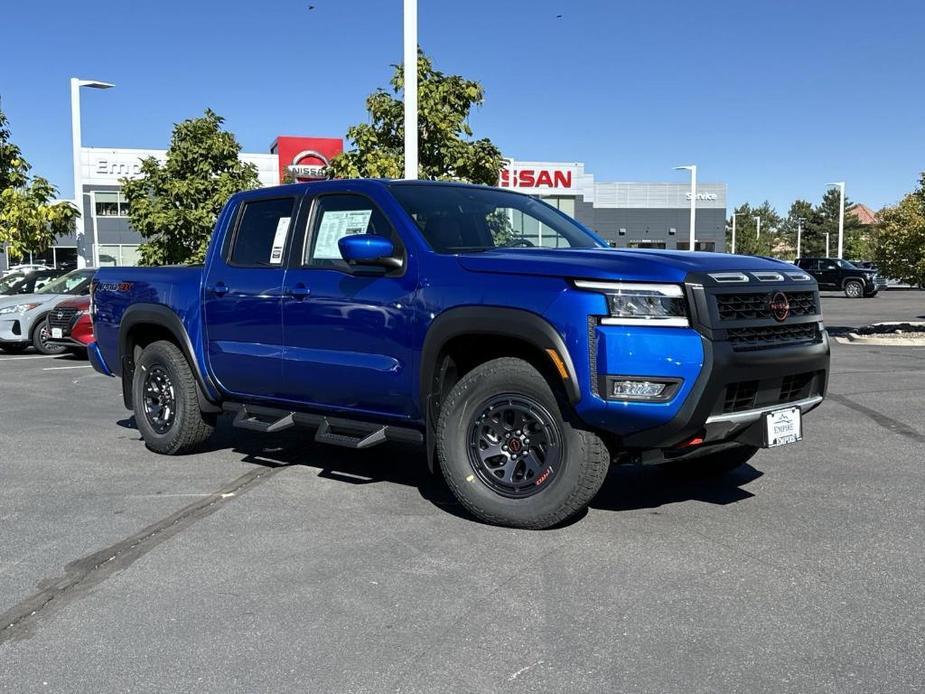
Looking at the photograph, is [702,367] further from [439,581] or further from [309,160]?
[309,160]

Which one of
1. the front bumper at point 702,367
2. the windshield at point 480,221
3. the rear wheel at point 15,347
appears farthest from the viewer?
the rear wheel at point 15,347

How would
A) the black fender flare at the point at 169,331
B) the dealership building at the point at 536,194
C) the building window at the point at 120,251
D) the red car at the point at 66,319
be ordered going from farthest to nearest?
the building window at the point at 120,251
the dealership building at the point at 536,194
the red car at the point at 66,319
the black fender flare at the point at 169,331

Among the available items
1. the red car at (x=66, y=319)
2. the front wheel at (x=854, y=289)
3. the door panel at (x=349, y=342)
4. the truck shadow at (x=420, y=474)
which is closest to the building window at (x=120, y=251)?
the front wheel at (x=854, y=289)

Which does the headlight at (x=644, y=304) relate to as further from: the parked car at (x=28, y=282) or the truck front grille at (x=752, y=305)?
the parked car at (x=28, y=282)

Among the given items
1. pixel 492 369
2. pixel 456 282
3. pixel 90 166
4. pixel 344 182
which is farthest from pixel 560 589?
pixel 90 166

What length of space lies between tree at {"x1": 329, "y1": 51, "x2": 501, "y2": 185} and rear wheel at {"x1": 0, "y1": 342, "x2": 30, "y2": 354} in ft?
21.2

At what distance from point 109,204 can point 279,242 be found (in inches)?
2035

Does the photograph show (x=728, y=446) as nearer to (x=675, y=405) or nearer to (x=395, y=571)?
(x=675, y=405)

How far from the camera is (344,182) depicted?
5953mm

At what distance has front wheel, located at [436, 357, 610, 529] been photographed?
4688 millimetres

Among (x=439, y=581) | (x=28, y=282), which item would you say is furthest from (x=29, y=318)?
(x=439, y=581)

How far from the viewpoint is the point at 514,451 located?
496 centimetres

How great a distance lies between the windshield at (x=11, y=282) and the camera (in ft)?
60.4

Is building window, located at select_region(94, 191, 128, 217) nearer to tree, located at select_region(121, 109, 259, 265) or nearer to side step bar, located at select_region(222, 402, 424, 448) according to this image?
tree, located at select_region(121, 109, 259, 265)
